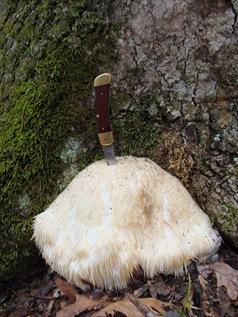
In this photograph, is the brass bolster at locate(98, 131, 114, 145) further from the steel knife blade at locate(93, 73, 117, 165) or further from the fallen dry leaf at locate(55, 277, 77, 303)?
the fallen dry leaf at locate(55, 277, 77, 303)

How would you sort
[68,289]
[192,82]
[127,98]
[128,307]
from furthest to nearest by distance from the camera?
1. [127,98]
2. [192,82]
3. [68,289]
4. [128,307]

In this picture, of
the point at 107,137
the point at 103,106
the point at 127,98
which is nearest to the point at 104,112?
the point at 103,106

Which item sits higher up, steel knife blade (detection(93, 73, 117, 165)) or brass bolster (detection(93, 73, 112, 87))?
brass bolster (detection(93, 73, 112, 87))

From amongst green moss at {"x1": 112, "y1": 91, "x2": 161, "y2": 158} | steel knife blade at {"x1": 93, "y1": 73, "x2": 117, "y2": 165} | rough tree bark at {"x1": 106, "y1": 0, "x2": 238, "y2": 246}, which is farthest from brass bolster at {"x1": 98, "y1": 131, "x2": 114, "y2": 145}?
rough tree bark at {"x1": 106, "y1": 0, "x2": 238, "y2": 246}

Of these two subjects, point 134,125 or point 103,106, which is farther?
point 134,125

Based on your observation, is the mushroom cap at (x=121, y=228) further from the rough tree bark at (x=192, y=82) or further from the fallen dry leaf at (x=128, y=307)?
the rough tree bark at (x=192, y=82)

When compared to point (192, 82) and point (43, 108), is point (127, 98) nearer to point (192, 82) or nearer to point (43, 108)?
point (192, 82)

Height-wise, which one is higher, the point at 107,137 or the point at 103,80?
the point at 103,80
